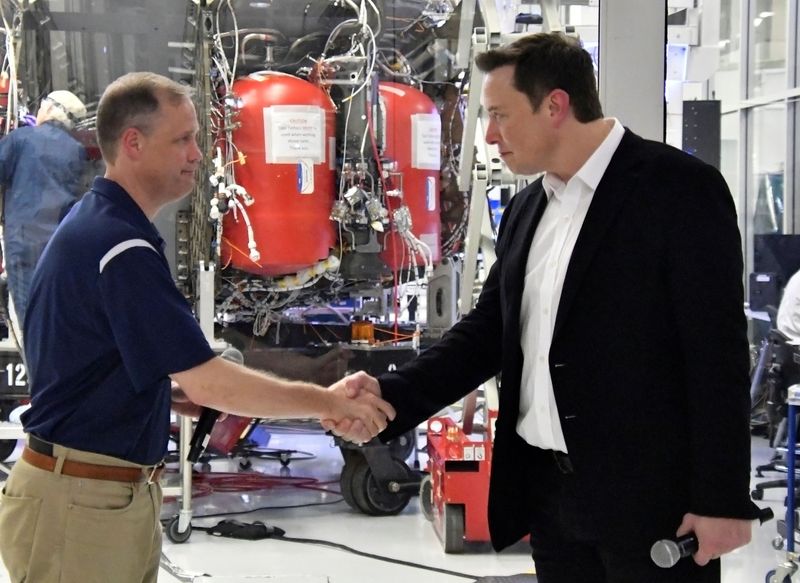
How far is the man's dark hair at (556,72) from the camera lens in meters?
2.15

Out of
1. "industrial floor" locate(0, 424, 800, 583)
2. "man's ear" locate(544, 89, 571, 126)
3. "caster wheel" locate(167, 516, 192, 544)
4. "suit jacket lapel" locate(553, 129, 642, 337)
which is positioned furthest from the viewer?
"caster wheel" locate(167, 516, 192, 544)

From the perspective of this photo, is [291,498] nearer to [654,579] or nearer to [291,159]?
[291,159]

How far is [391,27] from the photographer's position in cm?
554

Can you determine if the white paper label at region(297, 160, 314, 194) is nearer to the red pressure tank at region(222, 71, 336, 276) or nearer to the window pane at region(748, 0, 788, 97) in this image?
the red pressure tank at region(222, 71, 336, 276)

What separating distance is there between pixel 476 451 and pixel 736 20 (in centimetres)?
745

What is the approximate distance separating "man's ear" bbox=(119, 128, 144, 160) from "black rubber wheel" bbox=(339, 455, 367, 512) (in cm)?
352

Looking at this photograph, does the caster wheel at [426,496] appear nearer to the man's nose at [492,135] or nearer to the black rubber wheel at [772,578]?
the black rubber wheel at [772,578]

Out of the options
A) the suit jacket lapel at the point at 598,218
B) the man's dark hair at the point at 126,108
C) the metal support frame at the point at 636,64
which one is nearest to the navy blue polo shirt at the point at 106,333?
the man's dark hair at the point at 126,108

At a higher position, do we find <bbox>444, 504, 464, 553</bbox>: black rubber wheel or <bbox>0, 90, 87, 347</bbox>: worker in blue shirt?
<bbox>0, 90, 87, 347</bbox>: worker in blue shirt

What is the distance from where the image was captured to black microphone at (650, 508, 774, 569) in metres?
1.92

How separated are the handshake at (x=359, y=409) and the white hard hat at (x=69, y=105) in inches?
117

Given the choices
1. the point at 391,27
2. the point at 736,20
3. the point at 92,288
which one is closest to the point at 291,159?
the point at 391,27

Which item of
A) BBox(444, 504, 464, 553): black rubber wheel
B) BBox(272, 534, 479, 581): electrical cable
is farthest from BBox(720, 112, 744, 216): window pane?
BBox(272, 534, 479, 581): electrical cable

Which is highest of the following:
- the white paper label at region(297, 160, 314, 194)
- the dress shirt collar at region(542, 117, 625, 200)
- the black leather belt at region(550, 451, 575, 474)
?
the dress shirt collar at region(542, 117, 625, 200)
